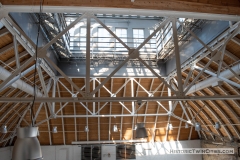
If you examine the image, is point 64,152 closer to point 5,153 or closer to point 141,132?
point 5,153

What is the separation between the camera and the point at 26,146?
365 cm

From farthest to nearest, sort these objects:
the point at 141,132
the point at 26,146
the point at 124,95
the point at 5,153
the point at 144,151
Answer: the point at 144,151
the point at 5,153
the point at 124,95
the point at 141,132
the point at 26,146

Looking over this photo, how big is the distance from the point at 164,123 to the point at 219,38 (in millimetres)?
11398

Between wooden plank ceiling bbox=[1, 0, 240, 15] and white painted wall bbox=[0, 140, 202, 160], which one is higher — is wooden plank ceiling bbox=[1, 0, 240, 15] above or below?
above

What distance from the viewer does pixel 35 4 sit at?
17.8 feet

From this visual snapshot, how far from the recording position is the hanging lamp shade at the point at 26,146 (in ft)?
11.9

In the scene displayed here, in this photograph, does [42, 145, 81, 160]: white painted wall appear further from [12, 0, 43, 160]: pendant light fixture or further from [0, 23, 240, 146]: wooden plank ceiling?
[12, 0, 43, 160]: pendant light fixture

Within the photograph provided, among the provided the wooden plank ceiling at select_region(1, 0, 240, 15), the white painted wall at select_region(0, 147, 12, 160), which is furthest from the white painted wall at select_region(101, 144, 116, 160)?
the wooden plank ceiling at select_region(1, 0, 240, 15)

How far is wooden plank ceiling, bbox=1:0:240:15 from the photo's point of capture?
549 centimetres

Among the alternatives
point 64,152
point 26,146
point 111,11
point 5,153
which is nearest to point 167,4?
point 111,11

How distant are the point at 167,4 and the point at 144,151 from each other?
1508 cm

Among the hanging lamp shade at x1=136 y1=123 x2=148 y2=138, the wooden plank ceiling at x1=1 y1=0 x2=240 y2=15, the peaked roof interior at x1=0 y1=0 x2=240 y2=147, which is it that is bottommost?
the hanging lamp shade at x1=136 y1=123 x2=148 y2=138

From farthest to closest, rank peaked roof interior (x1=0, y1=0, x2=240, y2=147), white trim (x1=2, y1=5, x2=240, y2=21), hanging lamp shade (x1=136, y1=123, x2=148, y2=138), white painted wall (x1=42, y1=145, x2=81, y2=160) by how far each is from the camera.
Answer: white painted wall (x1=42, y1=145, x2=81, y2=160) < hanging lamp shade (x1=136, y1=123, x2=148, y2=138) < peaked roof interior (x1=0, y1=0, x2=240, y2=147) < white trim (x1=2, y1=5, x2=240, y2=21)

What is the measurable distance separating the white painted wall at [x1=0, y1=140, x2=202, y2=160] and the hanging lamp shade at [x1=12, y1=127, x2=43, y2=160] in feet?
49.9
